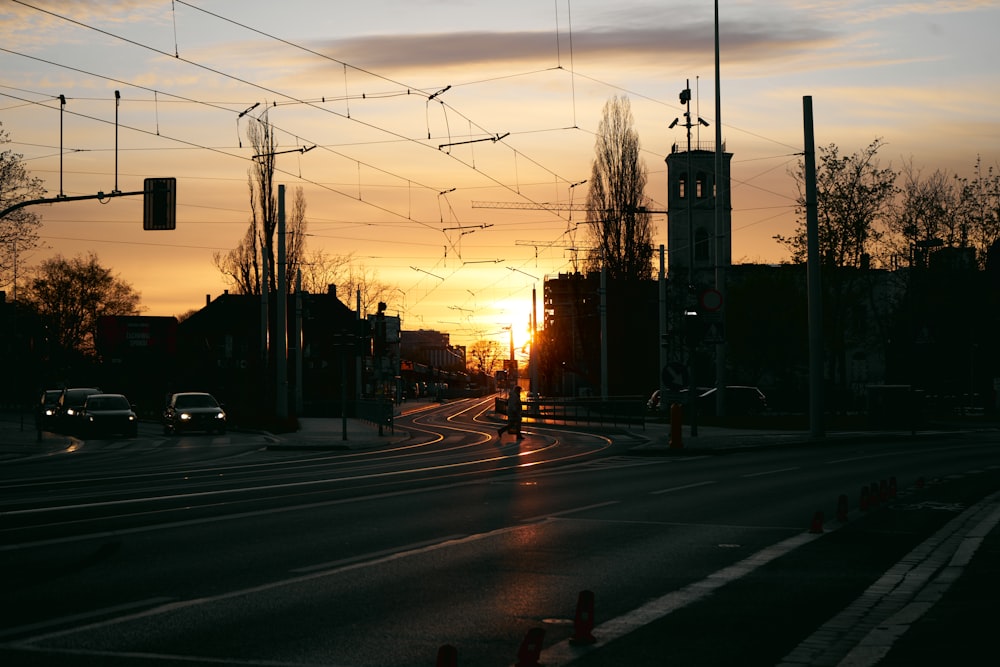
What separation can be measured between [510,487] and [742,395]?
42048 mm

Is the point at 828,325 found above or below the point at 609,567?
above

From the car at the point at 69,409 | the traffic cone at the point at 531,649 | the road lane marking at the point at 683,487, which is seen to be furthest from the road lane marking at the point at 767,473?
the car at the point at 69,409

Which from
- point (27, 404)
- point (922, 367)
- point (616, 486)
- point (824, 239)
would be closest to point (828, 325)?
point (824, 239)

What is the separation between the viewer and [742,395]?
5984 centimetres

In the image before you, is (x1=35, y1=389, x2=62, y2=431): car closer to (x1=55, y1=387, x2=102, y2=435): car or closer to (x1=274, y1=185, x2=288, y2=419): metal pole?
(x1=55, y1=387, x2=102, y2=435): car

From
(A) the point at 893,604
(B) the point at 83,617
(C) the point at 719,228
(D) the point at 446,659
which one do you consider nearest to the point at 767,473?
(A) the point at 893,604

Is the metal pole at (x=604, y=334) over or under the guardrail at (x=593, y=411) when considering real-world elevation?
over

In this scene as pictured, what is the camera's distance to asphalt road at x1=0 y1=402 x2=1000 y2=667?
735 cm

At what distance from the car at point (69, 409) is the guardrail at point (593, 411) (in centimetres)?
1910

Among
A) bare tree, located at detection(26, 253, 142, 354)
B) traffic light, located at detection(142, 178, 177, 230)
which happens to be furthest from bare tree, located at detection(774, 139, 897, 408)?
bare tree, located at detection(26, 253, 142, 354)

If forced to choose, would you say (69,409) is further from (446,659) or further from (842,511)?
(446,659)

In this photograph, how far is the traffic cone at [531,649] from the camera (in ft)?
20.8

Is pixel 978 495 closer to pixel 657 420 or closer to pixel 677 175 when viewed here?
pixel 657 420

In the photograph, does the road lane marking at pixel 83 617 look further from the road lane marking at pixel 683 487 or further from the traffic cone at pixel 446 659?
the road lane marking at pixel 683 487
